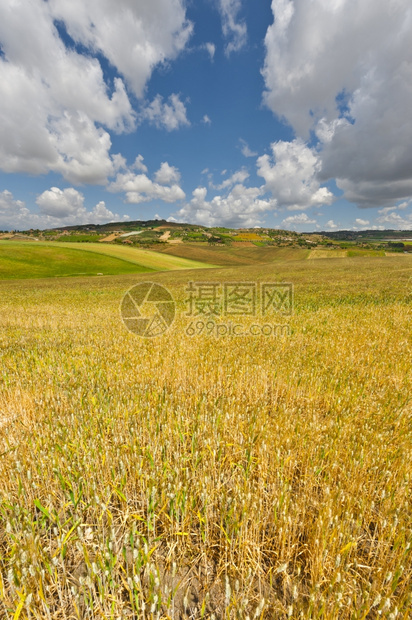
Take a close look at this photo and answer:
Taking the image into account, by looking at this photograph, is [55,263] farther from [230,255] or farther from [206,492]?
[206,492]

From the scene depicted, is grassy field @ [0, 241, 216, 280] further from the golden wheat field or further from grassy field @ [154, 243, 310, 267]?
the golden wheat field

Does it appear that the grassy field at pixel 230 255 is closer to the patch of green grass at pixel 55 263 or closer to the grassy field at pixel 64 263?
the grassy field at pixel 64 263

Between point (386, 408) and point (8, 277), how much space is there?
67.1m

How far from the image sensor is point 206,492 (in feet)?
7.75

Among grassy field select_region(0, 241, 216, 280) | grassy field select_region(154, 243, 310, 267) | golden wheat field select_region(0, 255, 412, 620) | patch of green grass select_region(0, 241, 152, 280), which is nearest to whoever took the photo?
golden wheat field select_region(0, 255, 412, 620)

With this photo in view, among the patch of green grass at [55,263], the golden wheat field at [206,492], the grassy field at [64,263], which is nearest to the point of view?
the golden wheat field at [206,492]

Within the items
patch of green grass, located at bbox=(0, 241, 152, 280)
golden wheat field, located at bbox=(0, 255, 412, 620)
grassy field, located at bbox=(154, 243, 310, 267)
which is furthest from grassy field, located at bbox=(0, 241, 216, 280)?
golden wheat field, located at bbox=(0, 255, 412, 620)

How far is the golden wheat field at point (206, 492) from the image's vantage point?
5.58 ft

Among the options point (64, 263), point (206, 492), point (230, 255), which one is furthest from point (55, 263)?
point (206, 492)

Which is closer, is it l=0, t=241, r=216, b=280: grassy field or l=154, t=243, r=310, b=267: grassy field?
l=0, t=241, r=216, b=280: grassy field

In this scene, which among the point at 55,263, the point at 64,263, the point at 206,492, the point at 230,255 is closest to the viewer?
the point at 206,492

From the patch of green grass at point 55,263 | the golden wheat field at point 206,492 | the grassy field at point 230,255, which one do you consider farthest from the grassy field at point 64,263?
the golden wheat field at point 206,492

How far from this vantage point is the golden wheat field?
5.58 ft

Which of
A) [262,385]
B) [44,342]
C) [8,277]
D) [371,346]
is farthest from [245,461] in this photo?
[8,277]
